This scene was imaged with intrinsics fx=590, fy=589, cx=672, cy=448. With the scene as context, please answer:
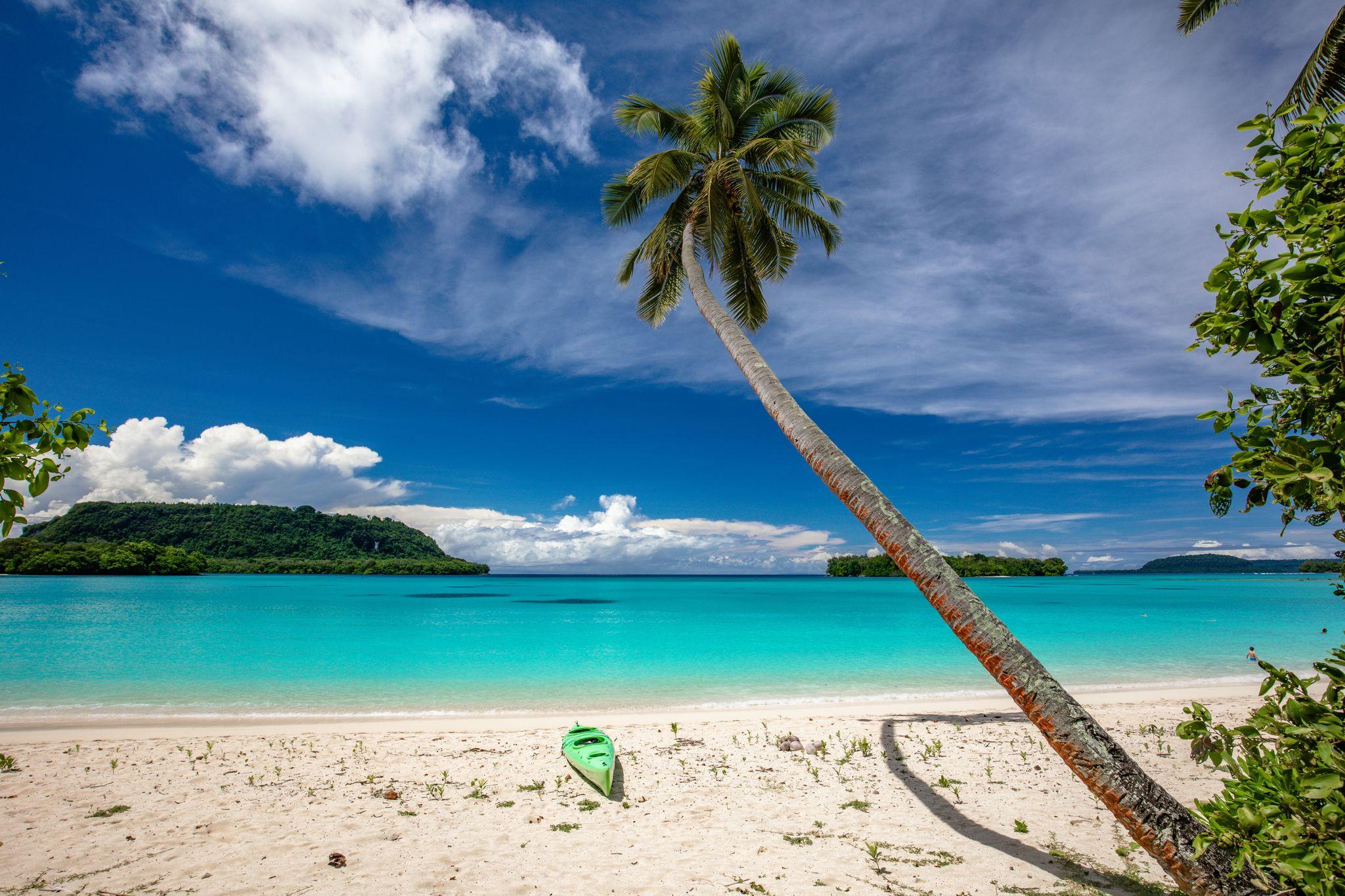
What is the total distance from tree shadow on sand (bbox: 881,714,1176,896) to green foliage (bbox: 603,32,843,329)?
8.19 meters

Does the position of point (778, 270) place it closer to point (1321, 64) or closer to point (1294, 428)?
point (1321, 64)

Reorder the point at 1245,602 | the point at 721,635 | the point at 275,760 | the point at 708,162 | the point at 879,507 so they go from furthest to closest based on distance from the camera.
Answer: the point at 1245,602, the point at 721,635, the point at 708,162, the point at 275,760, the point at 879,507

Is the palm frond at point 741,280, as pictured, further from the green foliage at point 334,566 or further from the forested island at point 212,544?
the green foliage at point 334,566

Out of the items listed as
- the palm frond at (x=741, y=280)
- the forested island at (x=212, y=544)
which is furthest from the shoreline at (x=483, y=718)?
the forested island at (x=212, y=544)

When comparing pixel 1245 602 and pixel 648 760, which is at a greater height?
pixel 1245 602

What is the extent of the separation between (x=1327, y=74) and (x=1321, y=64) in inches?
6.1

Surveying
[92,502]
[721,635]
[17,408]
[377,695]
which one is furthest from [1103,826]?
[92,502]

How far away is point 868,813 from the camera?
19.0ft

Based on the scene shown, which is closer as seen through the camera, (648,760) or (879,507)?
(879,507)

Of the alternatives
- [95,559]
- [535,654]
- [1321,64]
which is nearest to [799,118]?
[1321,64]

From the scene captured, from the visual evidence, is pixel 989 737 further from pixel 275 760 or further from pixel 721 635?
pixel 721 635

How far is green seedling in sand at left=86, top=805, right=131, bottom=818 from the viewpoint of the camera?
5.63 m

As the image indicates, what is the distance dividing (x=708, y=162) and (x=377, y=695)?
13295 millimetres

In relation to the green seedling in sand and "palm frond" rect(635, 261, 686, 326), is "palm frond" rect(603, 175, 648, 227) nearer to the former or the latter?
"palm frond" rect(635, 261, 686, 326)
